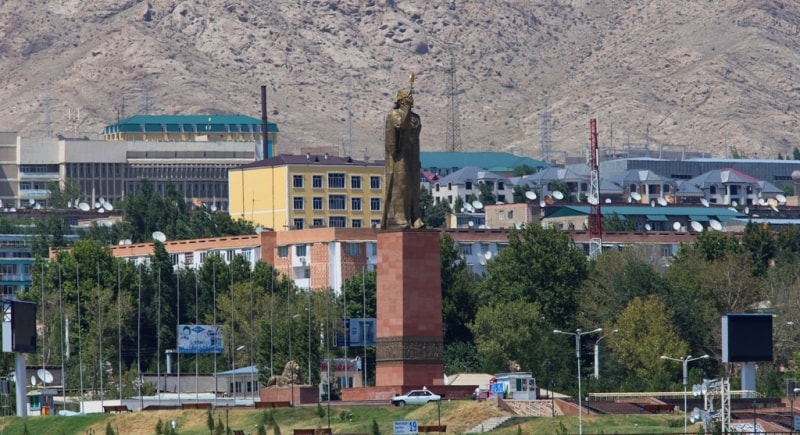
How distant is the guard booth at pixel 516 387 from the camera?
13625 centimetres

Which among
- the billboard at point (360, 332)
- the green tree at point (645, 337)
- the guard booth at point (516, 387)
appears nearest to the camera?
the guard booth at point (516, 387)

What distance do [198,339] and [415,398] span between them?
44.0m

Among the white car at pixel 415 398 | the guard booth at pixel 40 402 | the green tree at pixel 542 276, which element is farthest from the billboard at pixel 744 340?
the green tree at pixel 542 276

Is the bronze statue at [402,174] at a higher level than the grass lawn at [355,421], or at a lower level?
higher

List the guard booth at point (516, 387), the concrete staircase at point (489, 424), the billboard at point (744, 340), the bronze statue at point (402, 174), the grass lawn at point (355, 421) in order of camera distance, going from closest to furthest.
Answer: the concrete staircase at point (489, 424)
the grass lawn at point (355, 421)
the bronze statue at point (402, 174)
the guard booth at point (516, 387)
the billboard at point (744, 340)

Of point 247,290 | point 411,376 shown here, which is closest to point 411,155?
point 411,376

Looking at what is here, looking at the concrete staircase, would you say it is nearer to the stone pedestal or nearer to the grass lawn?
the grass lawn

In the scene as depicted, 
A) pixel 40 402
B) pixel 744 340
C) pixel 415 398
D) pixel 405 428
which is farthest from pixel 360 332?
pixel 405 428

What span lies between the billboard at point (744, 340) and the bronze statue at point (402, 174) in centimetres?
1680

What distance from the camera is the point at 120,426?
5133 inches

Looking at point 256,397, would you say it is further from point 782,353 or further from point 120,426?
point 782,353

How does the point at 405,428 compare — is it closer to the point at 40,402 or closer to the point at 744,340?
the point at 744,340

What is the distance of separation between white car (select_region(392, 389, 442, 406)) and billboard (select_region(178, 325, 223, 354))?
40.3 meters

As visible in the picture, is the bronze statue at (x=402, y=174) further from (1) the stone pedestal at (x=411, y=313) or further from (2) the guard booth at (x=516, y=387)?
(2) the guard booth at (x=516, y=387)
